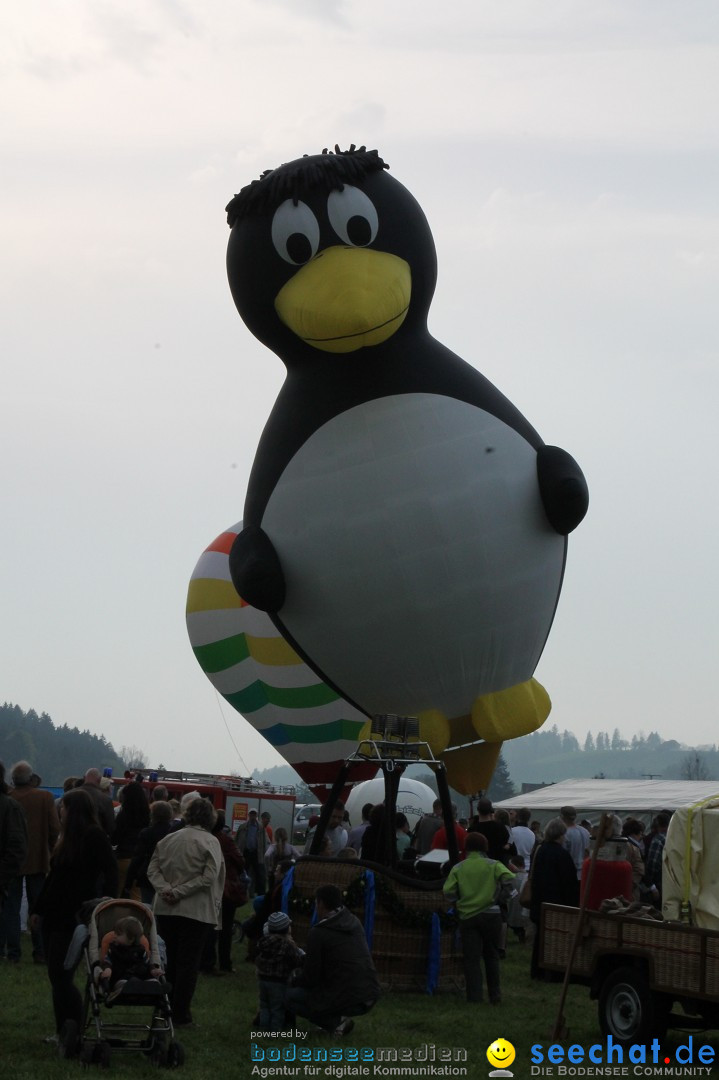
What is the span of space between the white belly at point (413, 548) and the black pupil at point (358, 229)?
1175 mm

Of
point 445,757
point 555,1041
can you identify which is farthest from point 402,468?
point 555,1041

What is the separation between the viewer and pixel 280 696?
53.6 feet

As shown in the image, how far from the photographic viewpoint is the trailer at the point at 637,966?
609 centimetres

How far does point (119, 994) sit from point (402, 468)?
5197 mm

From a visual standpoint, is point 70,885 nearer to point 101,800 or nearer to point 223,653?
point 101,800

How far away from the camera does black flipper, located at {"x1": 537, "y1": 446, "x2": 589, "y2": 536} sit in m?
10.6

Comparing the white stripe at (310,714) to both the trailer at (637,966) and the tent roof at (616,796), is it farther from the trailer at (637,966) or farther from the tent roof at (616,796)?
the trailer at (637,966)

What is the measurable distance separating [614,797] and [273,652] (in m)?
11.5

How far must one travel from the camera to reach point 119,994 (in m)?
5.80

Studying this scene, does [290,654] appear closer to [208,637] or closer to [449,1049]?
[208,637]

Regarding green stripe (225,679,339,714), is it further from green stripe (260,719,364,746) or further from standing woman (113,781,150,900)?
standing woman (113,781,150,900)

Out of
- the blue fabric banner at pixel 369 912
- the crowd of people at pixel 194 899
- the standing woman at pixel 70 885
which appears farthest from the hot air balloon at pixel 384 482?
the standing woman at pixel 70 885

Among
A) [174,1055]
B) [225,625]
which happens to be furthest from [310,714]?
[174,1055]

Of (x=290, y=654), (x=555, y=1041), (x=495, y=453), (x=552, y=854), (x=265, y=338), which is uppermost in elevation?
(x=265, y=338)
